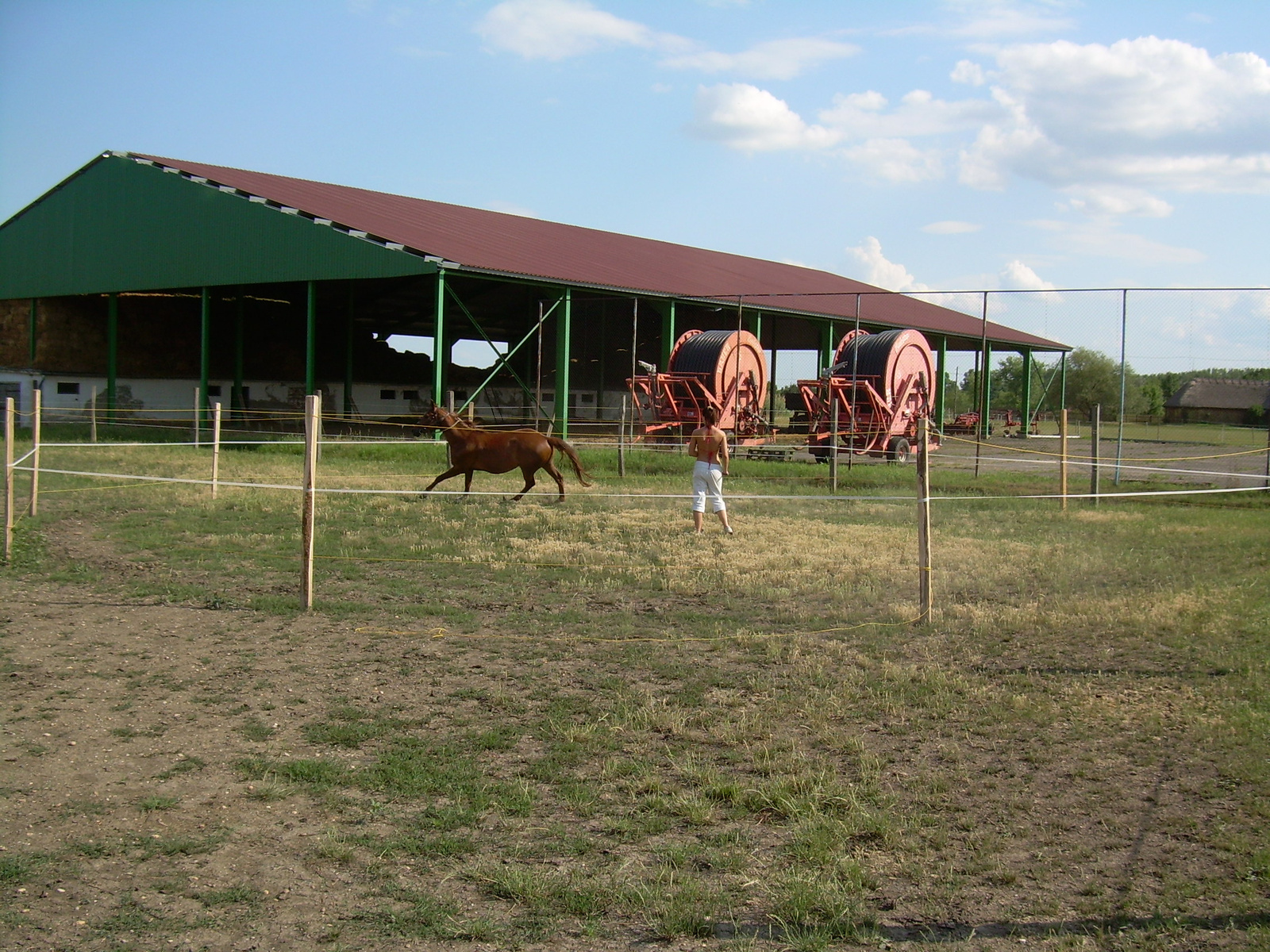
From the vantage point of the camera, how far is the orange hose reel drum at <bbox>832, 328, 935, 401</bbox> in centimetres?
2550

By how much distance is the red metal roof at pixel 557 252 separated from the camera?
83.9 ft

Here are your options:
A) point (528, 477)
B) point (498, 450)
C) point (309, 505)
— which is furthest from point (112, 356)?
point (309, 505)

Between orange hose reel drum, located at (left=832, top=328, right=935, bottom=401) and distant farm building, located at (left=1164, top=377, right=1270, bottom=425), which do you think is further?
distant farm building, located at (left=1164, top=377, right=1270, bottom=425)

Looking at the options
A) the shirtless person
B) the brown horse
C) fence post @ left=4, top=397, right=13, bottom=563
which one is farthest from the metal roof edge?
fence post @ left=4, top=397, right=13, bottom=563

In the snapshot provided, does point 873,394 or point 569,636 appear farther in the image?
point 873,394

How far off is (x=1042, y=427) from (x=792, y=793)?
43.4 m

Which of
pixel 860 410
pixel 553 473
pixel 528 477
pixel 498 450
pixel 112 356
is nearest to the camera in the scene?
pixel 553 473

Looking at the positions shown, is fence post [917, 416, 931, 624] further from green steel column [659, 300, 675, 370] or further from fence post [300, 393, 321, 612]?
green steel column [659, 300, 675, 370]

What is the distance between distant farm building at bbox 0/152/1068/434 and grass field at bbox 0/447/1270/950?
47.5ft

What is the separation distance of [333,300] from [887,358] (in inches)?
776

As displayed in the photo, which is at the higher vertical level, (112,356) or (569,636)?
(112,356)

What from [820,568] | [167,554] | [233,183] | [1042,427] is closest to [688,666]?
[820,568]

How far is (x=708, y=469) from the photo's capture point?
41.1 ft

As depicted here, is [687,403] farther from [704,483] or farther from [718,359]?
[704,483]
